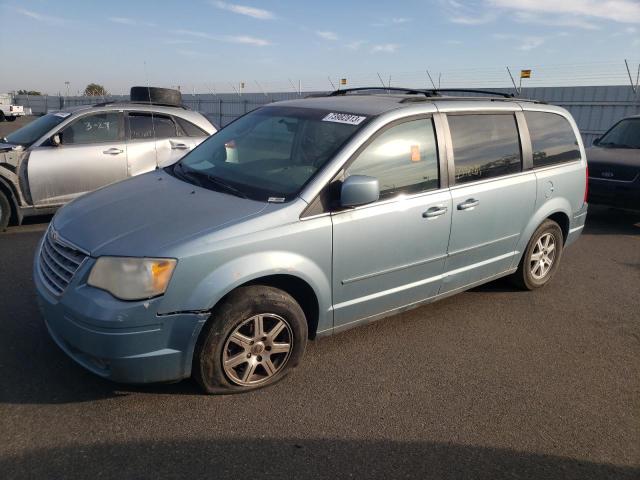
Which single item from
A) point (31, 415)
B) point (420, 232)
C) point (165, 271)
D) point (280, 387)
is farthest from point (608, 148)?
point (31, 415)

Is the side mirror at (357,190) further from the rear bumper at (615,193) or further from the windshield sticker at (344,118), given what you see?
the rear bumper at (615,193)

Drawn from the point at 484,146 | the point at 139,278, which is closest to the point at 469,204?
the point at 484,146

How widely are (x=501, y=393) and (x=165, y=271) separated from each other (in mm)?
2188

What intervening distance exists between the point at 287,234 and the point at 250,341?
2.19ft

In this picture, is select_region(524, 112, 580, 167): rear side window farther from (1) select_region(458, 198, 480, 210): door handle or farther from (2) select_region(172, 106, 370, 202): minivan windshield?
(2) select_region(172, 106, 370, 202): minivan windshield

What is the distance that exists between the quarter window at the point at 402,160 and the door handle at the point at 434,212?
0.16 metres

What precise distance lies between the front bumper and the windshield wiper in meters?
0.90

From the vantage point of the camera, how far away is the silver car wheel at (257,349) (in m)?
3.07

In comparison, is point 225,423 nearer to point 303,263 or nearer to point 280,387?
point 280,387

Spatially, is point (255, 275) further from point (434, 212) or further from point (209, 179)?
point (434, 212)

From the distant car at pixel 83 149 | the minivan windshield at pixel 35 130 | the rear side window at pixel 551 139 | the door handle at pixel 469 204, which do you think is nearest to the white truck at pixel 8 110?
the minivan windshield at pixel 35 130

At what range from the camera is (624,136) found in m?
8.81

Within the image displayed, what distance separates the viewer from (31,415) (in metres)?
2.84

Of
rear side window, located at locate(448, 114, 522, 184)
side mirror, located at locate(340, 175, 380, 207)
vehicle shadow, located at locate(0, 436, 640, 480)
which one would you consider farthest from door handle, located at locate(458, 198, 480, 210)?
vehicle shadow, located at locate(0, 436, 640, 480)
